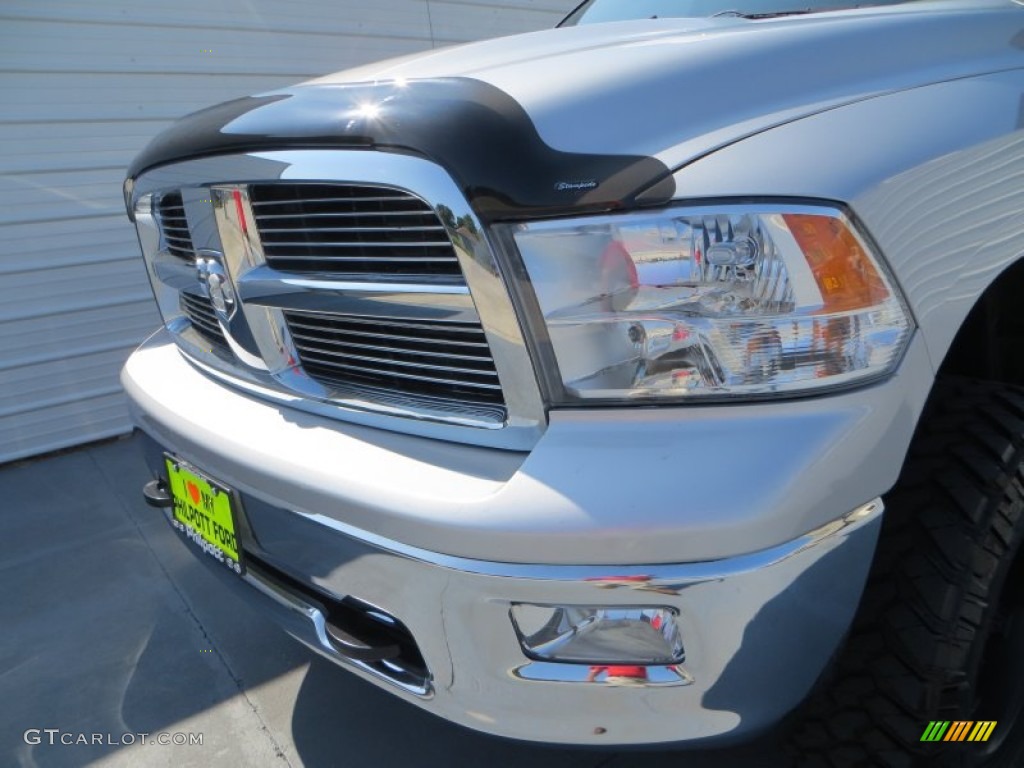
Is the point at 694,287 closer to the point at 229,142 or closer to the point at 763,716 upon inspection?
the point at 763,716

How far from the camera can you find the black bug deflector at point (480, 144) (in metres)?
1.09

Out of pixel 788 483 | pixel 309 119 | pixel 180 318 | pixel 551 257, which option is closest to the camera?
pixel 788 483

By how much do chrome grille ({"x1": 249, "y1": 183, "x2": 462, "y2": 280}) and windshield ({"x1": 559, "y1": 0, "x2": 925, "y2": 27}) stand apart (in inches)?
42.8

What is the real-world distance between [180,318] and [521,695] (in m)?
1.53

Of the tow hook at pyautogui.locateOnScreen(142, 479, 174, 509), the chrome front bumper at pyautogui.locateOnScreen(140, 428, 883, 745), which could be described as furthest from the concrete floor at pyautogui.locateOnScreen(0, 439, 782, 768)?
the tow hook at pyautogui.locateOnScreen(142, 479, 174, 509)

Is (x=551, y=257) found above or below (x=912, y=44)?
below

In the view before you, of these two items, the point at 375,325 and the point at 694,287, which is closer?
the point at 694,287

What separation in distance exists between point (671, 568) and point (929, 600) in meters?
0.51

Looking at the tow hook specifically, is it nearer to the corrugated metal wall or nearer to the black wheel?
the black wheel

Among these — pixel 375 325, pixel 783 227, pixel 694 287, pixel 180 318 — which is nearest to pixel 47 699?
pixel 180 318

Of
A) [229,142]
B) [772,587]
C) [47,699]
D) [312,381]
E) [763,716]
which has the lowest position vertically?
[47,699]

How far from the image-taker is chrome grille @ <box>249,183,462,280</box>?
125 cm

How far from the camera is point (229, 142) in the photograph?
4.96 feet
